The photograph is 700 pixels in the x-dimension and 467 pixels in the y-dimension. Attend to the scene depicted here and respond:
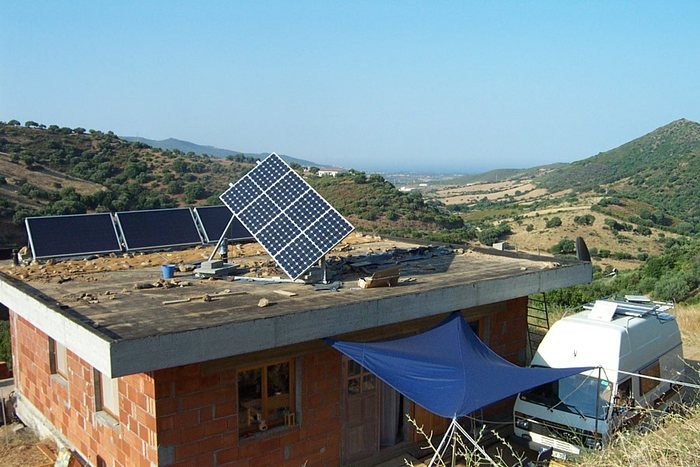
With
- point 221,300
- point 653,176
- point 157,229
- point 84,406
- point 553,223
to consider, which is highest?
point 157,229

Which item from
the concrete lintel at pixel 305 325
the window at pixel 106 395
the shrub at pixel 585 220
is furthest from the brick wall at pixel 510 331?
the shrub at pixel 585 220

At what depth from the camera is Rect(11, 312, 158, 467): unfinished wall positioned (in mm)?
8672

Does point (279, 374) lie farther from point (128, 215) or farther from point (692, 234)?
point (692, 234)

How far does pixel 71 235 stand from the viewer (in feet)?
48.8

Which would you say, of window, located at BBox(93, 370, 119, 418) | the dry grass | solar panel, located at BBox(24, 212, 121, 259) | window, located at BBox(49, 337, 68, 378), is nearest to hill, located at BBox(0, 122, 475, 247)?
solar panel, located at BBox(24, 212, 121, 259)

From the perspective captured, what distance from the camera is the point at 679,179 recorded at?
255 ft

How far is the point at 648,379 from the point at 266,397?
282 inches

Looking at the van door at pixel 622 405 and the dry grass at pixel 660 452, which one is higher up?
the dry grass at pixel 660 452

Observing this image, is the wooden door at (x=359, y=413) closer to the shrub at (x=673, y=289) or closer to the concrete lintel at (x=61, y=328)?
the concrete lintel at (x=61, y=328)

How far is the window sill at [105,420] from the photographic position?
9633mm

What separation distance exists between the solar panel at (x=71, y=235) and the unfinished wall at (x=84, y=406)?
5.70ft

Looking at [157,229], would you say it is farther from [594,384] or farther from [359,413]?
[594,384]

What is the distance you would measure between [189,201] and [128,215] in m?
36.8

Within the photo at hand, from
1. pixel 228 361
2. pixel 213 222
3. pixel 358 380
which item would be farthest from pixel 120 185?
pixel 228 361
